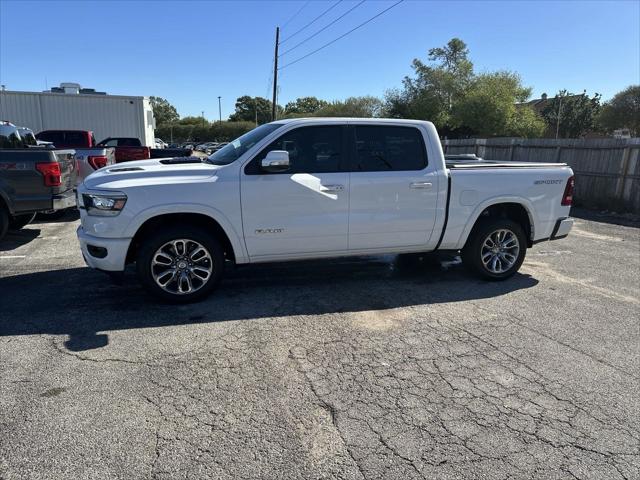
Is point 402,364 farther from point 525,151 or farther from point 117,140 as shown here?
point 117,140

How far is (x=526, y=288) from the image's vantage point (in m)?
6.03

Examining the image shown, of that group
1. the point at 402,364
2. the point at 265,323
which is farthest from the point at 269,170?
the point at 402,364

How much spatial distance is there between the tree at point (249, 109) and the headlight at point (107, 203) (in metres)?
95.8

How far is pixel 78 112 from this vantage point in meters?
23.0

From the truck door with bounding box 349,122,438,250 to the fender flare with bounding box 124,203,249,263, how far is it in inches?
50.4

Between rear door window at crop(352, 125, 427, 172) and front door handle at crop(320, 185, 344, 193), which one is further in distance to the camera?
rear door window at crop(352, 125, 427, 172)

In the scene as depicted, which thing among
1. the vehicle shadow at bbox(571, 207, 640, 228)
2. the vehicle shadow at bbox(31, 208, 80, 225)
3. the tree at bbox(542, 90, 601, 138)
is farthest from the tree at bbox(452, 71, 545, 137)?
the vehicle shadow at bbox(31, 208, 80, 225)

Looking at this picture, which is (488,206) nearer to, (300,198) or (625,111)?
(300,198)

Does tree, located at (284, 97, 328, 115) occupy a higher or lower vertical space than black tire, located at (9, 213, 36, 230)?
higher

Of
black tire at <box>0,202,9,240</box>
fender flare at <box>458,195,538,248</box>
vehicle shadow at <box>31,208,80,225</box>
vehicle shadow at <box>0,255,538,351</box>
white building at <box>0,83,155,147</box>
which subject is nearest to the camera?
vehicle shadow at <box>0,255,538,351</box>

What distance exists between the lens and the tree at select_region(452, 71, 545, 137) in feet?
151

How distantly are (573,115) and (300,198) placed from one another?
223 feet

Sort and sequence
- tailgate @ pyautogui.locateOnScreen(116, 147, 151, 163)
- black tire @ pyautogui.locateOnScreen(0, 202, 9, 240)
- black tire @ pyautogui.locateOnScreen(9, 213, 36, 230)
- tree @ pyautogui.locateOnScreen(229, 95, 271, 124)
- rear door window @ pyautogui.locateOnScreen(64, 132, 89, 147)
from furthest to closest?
tree @ pyautogui.locateOnScreen(229, 95, 271, 124) → rear door window @ pyautogui.locateOnScreen(64, 132, 89, 147) → tailgate @ pyautogui.locateOnScreen(116, 147, 151, 163) → black tire @ pyautogui.locateOnScreen(9, 213, 36, 230) → black tire @ pyautogui.locateOnScreen(0, 202, 9, 240)

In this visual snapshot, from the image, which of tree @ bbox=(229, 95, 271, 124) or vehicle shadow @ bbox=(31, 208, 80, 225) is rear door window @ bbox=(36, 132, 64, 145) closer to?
vehicle shadow @ bbox=(31, 208, 80, 225)
